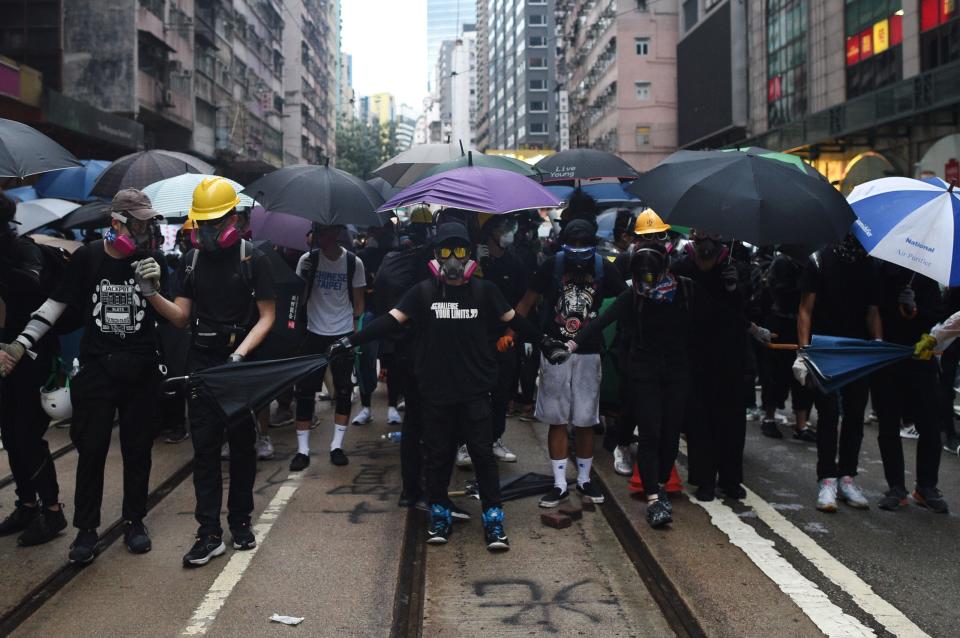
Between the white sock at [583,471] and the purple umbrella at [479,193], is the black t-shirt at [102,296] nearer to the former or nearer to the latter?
the purple umbrella at [479,193]

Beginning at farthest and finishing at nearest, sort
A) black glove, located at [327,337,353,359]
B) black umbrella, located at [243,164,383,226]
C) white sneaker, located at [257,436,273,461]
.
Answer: white sneaker, located at [257,436,273,461], black umbrella, located at [243,164,383,226], black glove, located at [327,337,353,359]

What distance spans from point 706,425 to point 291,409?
5.09m

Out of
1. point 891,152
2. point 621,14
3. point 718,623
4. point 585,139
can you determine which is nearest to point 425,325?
point 718,623

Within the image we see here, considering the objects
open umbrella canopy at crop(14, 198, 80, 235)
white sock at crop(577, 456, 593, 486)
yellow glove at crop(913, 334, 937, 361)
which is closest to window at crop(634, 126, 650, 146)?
open umbrella canopy at crop(14, 198, 80, 235)

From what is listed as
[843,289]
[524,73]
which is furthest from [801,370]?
[524,73]

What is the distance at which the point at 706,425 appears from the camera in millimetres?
6453

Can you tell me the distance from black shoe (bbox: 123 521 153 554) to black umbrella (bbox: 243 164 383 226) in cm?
234

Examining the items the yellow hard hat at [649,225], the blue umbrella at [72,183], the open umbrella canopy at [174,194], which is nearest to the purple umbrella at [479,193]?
the yellow hard hat at [649,225]

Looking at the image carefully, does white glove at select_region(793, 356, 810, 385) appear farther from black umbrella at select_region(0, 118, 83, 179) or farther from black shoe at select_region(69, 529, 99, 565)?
black umbrella at select_region(0, 118, 83, 179)

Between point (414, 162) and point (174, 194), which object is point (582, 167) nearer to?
point (414, 162)

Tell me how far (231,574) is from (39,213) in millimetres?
6944

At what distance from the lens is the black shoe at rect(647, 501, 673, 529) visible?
575 centimetres

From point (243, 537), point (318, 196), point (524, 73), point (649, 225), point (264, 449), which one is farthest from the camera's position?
point (524, 73)

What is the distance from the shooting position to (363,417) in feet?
30.8
